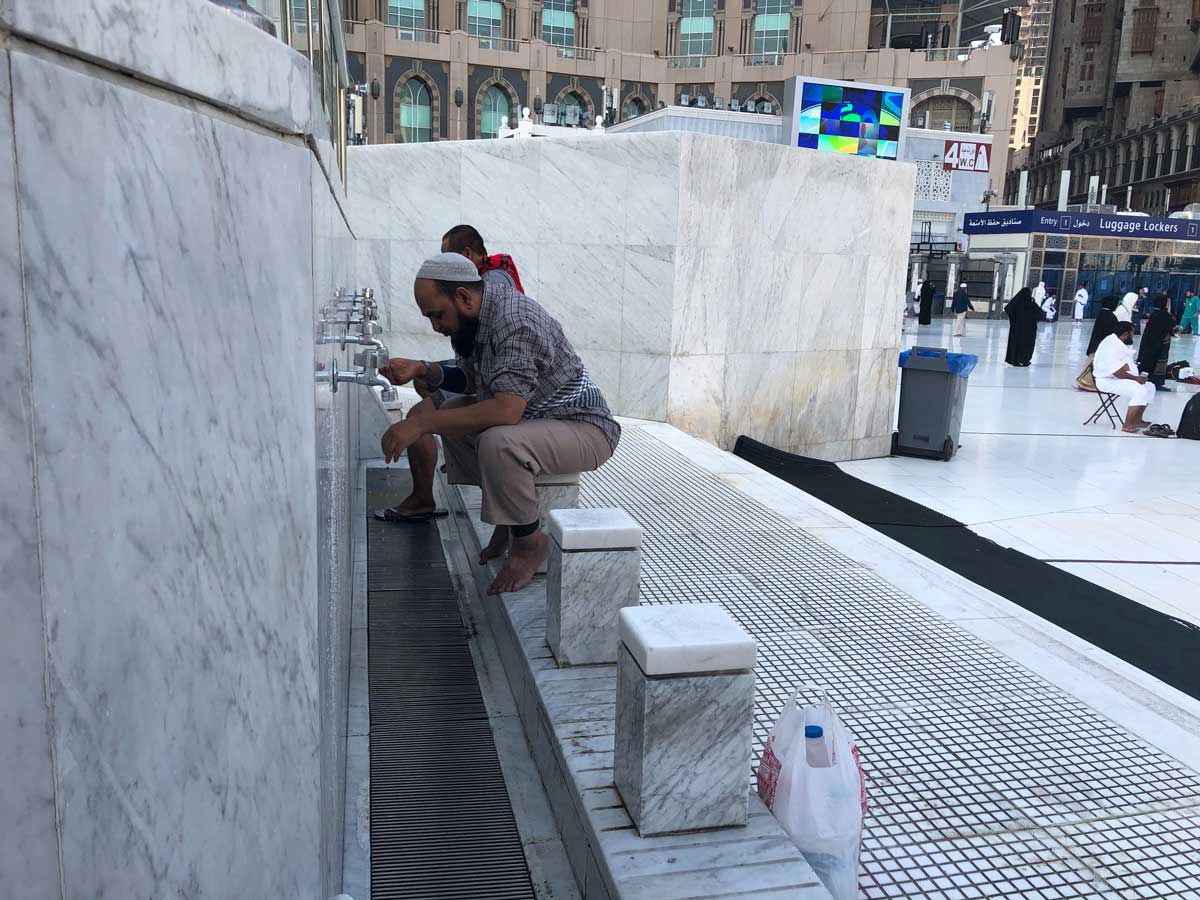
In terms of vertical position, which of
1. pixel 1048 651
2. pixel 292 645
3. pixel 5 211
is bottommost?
pixel 1048 651

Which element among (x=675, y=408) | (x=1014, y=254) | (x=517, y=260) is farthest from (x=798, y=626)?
(x=1014, y=254)

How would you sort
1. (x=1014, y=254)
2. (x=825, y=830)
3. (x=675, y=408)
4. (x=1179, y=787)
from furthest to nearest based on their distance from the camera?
(x=1014, y=254)
(x=675, y=408)
(x=1179, y=787)
(x=825, y=830)

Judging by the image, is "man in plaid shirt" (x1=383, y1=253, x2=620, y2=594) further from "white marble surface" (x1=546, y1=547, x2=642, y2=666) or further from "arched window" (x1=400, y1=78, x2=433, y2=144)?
"arched window" (x1=400, y1=78, x2=433, y2=144)

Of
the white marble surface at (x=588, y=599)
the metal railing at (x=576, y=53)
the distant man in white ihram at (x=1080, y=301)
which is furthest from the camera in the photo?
the metal railing at (x=576, y=53)

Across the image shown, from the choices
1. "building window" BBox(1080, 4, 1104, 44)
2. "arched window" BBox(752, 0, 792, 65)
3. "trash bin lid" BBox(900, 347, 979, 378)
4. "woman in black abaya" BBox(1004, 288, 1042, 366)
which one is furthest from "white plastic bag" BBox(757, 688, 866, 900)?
"building window" BBox(1080, 4, 1104, 44)

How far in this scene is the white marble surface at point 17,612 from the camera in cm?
66

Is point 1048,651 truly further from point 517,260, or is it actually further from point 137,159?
point 517,260

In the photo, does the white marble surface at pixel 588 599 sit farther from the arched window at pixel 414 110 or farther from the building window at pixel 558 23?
the building window at pixel 558 23

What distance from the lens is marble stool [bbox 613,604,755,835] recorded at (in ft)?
7.20

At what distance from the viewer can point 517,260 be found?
8.58 metres

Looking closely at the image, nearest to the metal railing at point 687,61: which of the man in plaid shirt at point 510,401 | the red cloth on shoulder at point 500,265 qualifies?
the red cloth on shoulder at point 500,265

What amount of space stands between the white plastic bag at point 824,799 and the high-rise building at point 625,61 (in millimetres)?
41650

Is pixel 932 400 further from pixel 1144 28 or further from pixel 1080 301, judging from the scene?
pixel 1144 28

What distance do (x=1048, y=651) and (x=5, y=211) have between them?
3.85 m
